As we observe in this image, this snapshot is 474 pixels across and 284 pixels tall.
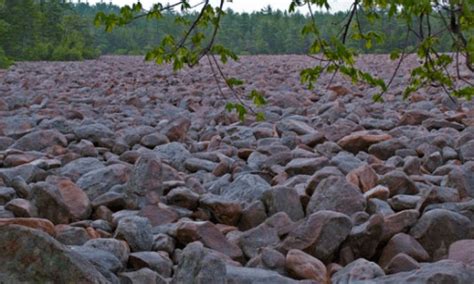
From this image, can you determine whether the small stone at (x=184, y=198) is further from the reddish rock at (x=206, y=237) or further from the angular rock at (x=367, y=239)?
the angular rock at (x=367, y=239)

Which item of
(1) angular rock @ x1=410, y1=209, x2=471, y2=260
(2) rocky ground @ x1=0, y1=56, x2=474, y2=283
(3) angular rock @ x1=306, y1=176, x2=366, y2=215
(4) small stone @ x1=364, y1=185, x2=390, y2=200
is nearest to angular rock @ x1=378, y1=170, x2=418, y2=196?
(2) rocky ground @ x1=0, y1=56, x2=474, y2=283

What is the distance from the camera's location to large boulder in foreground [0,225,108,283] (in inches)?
69.4

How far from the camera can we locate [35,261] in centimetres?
178

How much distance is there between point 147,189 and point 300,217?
2.63 ft

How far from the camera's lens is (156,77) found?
39.7ft

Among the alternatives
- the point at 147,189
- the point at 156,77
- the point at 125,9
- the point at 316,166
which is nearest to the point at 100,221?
the point at 147,189

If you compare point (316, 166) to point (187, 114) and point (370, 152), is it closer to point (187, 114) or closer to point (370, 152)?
point (370, 152)

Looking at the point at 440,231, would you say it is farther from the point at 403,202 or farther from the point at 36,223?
the point at 36,223

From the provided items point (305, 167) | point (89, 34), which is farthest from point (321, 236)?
point (89, 34)

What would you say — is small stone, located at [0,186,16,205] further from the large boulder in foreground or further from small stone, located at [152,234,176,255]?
the large boulder in foreground

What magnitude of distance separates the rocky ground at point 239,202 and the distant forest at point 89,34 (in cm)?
86

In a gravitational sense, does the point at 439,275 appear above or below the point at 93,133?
above

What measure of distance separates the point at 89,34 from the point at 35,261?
38118 mm

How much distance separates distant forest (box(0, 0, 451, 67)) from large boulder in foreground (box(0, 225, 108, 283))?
1.45 m
